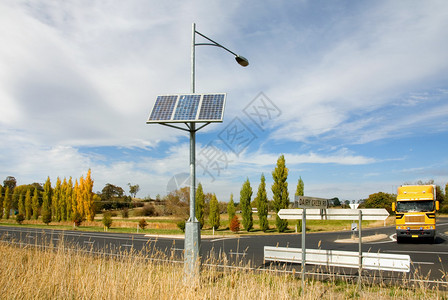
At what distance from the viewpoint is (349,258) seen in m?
7.42

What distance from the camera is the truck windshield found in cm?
1892

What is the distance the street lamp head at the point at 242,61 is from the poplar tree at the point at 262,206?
27.2 m

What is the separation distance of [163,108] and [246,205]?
2978 cm

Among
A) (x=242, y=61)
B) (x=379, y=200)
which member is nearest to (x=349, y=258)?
(x=242, y=61)

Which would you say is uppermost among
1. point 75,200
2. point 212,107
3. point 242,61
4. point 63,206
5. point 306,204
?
point 242,61

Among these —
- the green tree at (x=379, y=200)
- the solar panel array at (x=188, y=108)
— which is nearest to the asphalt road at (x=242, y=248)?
the solar panel array at (x=188, y=108)

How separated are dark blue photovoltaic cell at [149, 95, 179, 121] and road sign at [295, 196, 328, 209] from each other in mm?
3230

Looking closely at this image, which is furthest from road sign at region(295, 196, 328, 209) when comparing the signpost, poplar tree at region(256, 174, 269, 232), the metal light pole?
poplar tree at region(256, 174, 269, 232)

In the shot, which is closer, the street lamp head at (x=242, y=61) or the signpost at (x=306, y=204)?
the signpost at (x=306, y=204)

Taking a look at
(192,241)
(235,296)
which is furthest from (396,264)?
(192,241)

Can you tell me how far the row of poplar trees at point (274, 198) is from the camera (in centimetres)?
3447

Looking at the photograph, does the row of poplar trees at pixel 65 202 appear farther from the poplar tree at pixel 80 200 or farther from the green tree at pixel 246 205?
the green tree at pixel 246 205

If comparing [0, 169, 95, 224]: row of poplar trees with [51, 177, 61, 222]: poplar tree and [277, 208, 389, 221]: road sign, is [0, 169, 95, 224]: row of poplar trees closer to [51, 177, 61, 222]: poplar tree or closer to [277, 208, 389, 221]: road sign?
[51, 177, 61, 222]: poplar tree

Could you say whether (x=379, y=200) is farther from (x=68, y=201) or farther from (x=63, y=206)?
(x=63, y=206)
